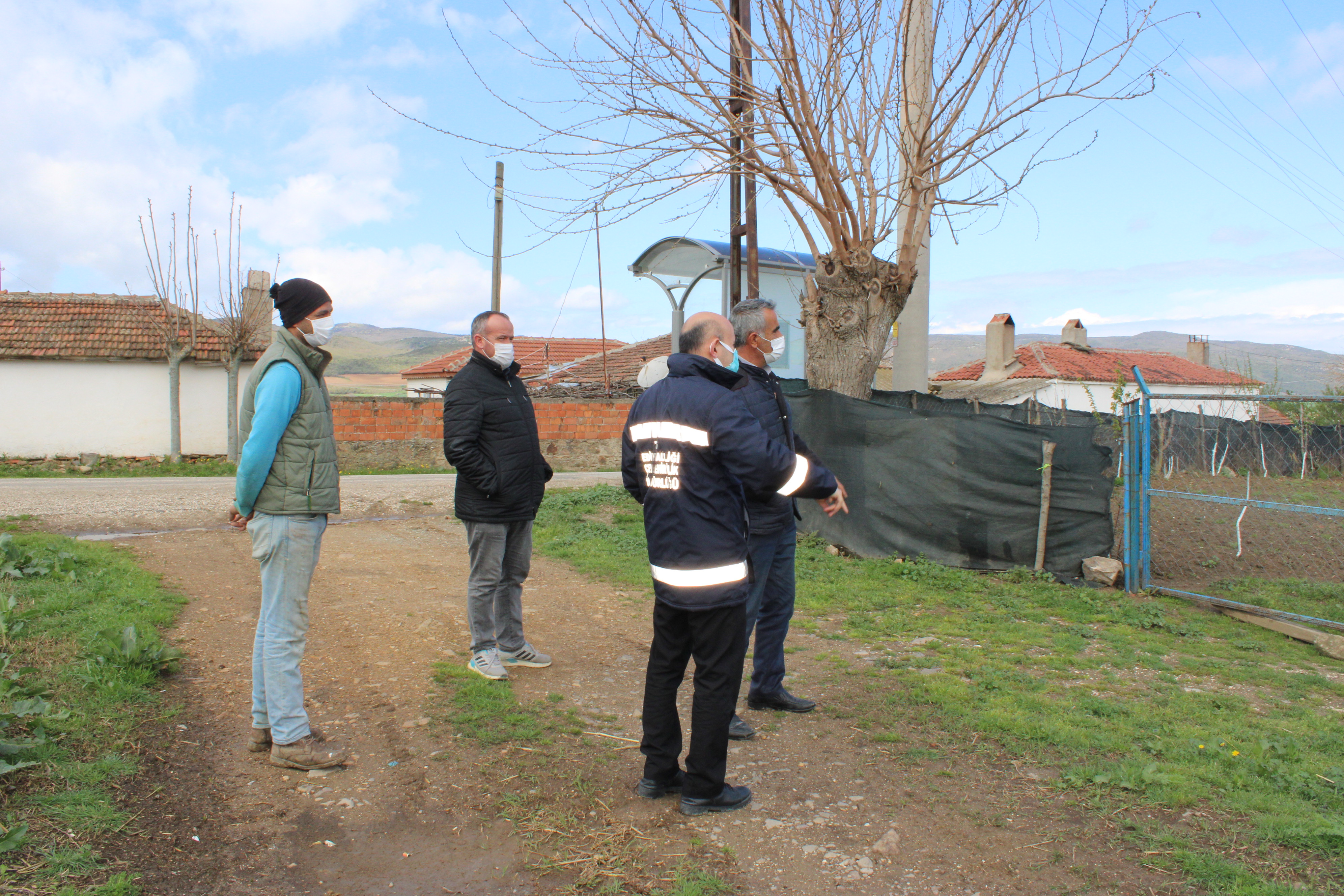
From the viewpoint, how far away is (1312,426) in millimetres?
13000

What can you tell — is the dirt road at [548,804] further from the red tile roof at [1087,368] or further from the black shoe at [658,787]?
the red tile roof at [1087,368]

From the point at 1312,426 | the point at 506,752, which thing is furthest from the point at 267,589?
the point at 1312,426

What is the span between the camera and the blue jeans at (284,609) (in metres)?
3.45

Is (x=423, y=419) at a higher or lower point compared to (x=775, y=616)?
higher

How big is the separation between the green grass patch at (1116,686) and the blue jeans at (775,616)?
39cm

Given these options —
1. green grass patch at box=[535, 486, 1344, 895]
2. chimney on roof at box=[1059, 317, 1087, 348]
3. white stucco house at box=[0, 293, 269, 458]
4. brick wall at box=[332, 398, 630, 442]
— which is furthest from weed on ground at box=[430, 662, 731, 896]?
chimney on roof at box=[1059, 317, 1087, 348]

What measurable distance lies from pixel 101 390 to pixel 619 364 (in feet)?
55.2

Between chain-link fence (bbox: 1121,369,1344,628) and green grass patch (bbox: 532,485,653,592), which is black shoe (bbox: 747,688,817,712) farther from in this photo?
chain-link fence (bbox: 1121,369,1344,628)

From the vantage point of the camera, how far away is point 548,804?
3.22 m

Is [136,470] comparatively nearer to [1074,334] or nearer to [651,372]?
[651,372]

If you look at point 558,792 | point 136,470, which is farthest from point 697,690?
point 136,470

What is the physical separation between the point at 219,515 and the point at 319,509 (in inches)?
319

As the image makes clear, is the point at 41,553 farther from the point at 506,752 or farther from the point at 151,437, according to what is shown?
the point at 151,437

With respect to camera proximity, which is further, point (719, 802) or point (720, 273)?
point (720, 273)
